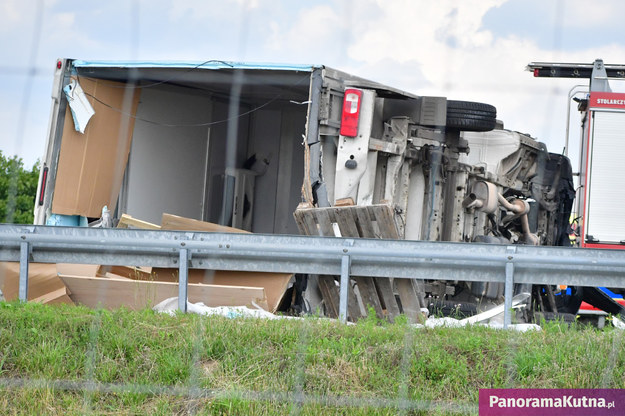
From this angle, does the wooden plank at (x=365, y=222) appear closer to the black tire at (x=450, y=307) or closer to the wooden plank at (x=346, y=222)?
the wooden plank at (x=346, y=222)

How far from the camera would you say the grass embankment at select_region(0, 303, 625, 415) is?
5.05 m

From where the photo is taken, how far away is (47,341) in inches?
221

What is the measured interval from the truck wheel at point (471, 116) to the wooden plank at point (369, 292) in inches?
125

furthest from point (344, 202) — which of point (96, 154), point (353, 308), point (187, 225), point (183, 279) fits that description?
point (96, 154)

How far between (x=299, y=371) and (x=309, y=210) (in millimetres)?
3003

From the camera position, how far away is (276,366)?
17.4ft

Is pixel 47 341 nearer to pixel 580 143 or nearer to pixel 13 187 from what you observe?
pixel 13 187

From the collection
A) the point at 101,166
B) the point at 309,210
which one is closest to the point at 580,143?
the point at 309,210

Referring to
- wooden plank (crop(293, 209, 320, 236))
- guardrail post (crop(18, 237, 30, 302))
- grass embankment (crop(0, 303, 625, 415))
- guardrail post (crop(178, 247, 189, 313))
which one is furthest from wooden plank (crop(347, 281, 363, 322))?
guardrail post (crop(18, 237, 30, 302))

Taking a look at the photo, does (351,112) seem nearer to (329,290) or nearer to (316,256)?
(329,290)

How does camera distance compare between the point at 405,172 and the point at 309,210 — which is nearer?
the point at 309,210

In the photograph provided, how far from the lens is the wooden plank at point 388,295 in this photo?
7461mm

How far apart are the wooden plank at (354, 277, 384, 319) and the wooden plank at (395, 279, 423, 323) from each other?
192 mm

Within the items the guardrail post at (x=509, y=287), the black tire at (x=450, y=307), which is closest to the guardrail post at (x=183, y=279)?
the guardrail post at (x=509, y=287)
